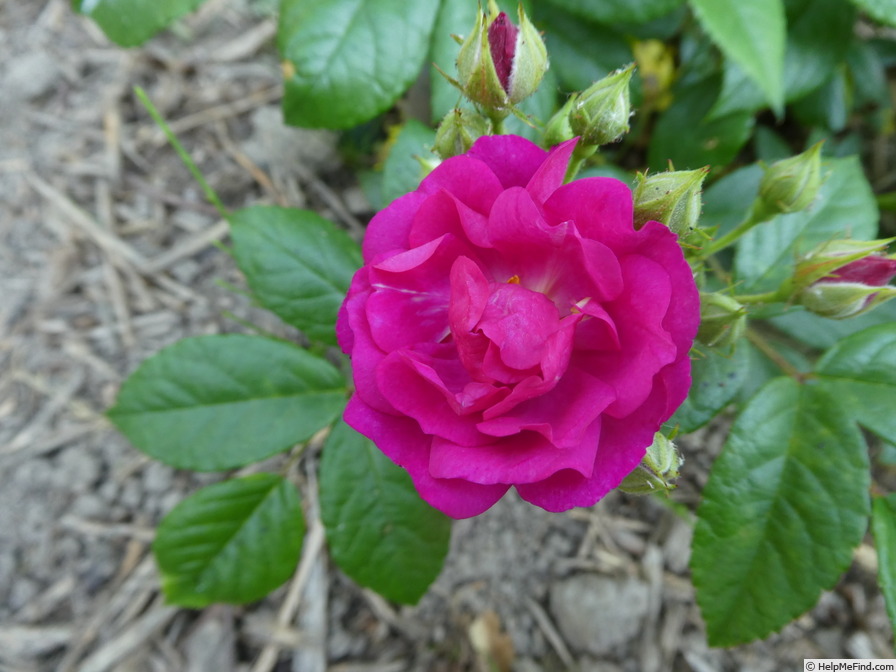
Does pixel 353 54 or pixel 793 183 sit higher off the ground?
pixel 353 54

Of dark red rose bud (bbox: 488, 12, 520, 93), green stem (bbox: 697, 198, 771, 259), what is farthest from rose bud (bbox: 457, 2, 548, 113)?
green stem (bbox: 697, 198, 771, 259)

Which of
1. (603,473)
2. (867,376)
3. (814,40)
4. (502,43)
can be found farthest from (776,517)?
(814,40)

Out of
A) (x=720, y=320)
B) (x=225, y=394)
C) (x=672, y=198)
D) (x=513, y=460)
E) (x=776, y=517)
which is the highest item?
(x=672, y=198)

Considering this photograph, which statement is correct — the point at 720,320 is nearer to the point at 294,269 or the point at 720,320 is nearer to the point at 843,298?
the point at 843,298

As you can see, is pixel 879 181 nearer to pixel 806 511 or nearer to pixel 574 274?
pixel 806 511

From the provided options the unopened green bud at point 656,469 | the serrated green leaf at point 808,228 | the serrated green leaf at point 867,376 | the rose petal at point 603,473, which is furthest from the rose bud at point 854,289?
the rose petal at point 603,473

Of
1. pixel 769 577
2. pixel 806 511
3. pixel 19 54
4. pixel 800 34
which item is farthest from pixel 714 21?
pixel 19 54
